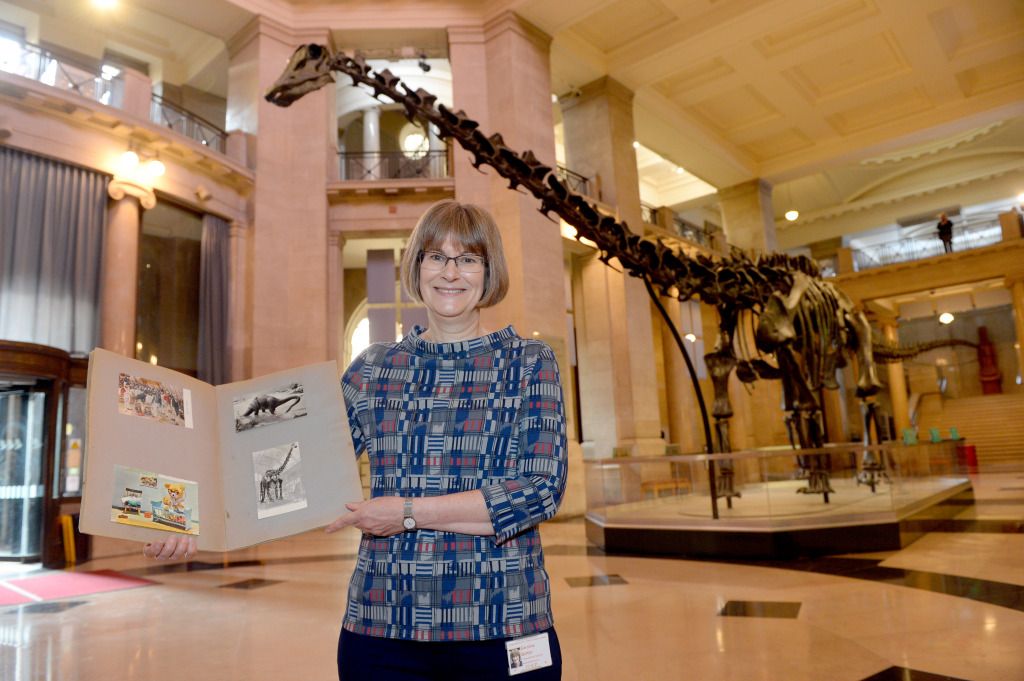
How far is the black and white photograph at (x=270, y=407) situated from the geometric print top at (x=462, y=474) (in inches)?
5.0

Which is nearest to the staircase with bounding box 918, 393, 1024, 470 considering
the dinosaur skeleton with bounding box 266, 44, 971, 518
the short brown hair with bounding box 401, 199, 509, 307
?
the dinosaur skeleton with bounding box 266, 44, 971, 518

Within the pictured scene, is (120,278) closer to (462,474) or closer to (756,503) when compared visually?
(756,503)

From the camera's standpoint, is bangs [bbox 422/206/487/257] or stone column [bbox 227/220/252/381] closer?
bangs [bbox 422/206/487/257]

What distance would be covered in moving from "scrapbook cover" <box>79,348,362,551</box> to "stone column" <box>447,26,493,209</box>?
11.3 metres

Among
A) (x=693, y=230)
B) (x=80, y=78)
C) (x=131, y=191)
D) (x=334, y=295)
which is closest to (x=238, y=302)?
(x=334, y=295)

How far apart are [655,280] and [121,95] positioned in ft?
31.7

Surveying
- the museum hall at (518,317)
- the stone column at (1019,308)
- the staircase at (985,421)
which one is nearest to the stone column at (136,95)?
the museum hall at (518,317)

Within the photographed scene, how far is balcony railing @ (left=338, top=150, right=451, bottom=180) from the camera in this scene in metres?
14.3

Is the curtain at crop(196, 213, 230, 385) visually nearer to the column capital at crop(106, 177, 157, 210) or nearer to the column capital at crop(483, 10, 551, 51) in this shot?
the column capital at crop(106, 177, 157, 210)

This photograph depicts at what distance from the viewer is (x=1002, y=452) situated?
23938 mm

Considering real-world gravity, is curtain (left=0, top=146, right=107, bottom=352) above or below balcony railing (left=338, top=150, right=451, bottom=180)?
below

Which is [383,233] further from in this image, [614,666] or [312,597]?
[614,666]

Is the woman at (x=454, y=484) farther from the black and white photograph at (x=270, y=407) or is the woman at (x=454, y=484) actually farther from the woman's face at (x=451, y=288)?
the black and white photograph at (x=270, y=407)

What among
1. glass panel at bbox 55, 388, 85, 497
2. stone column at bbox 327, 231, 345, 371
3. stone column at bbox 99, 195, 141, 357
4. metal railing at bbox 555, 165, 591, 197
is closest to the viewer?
glass panel at bbox 55, 388, 85, 497
